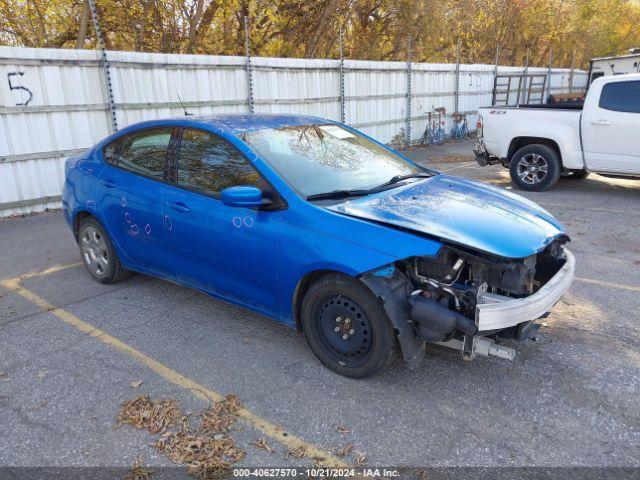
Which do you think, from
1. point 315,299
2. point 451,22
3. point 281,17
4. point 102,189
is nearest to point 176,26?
point 281,17

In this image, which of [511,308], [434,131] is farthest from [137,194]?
[434,131]

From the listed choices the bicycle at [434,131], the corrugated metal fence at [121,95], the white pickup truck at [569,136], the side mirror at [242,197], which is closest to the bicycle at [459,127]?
the bicycle at [434,131]

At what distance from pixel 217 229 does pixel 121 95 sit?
6.50 meters

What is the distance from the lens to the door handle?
3951 millimetres

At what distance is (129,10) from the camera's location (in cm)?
1231

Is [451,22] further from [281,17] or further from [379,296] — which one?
[379,296]

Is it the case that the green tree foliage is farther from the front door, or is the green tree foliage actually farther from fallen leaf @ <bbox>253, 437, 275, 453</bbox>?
fallen leaf @ <bbox>253, 437, 275, 453</bbox>

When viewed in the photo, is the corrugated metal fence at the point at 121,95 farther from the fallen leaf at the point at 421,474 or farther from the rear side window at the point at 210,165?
the fallen leaf at the point at 421,474

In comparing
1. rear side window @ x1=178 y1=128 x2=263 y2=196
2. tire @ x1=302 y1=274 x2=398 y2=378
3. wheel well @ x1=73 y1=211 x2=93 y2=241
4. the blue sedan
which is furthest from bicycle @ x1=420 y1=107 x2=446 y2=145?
tire @ x1=302 y1=274 x2=398 y2=378

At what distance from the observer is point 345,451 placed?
274 cm

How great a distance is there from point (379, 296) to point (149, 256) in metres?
2.27

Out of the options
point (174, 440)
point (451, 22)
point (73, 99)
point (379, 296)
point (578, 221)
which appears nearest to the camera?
point (174, 440)

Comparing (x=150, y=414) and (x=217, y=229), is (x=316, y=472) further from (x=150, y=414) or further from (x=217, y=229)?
(x=217, y=229)

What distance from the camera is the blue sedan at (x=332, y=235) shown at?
3.05 m
